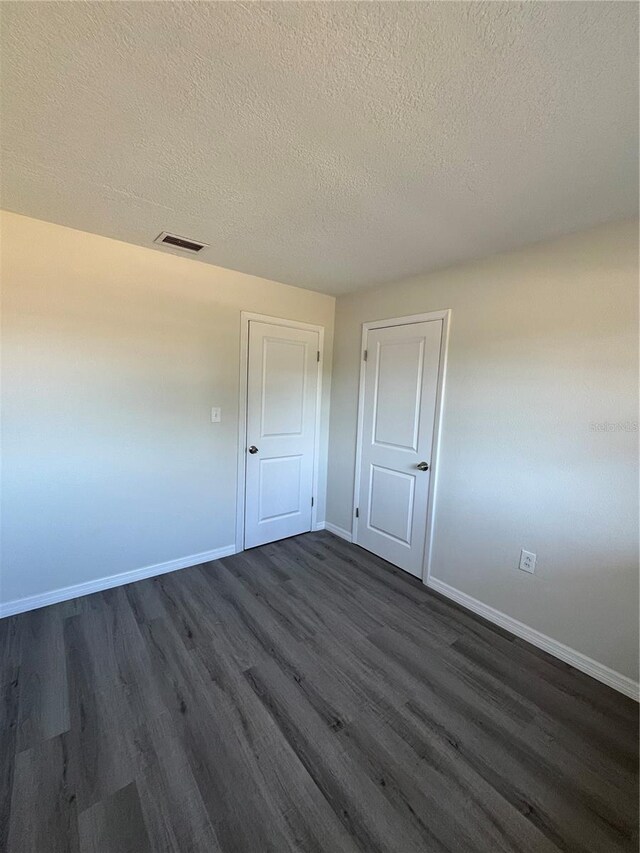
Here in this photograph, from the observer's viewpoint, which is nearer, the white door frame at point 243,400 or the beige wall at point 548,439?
the beige wall at point 548,439

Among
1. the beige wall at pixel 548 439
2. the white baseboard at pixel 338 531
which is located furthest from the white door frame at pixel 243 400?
the beige wall at pixel 548 439

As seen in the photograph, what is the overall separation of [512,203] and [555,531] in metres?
1.72

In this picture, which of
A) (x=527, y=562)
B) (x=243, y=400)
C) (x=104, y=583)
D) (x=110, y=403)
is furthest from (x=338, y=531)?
(x=110, y=403)

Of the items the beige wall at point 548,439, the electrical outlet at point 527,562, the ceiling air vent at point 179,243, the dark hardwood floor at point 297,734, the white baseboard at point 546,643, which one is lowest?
the dark hardwood floor at point 297,734

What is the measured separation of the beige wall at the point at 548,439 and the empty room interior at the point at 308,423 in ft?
0.05

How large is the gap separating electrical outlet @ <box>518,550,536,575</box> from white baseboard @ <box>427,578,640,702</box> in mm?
338

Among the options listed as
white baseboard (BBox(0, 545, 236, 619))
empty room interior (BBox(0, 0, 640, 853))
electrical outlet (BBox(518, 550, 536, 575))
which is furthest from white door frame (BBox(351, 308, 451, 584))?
white baseboard (BBox(0, 545, 236, 619))

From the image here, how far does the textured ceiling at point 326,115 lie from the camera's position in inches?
35.2

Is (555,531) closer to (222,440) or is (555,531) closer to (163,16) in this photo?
(222,440)

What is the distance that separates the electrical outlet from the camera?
2084 mm

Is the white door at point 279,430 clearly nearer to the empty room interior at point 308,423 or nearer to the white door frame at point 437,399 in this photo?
the empty room interior at point 308,423

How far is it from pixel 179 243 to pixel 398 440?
208cm

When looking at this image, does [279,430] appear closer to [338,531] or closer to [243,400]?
[243,400]

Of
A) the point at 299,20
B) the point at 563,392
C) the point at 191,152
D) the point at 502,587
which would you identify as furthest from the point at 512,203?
the point at 502,587
